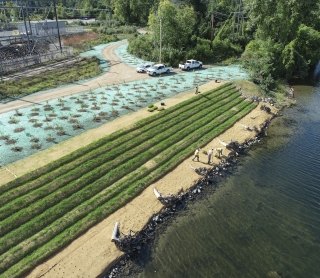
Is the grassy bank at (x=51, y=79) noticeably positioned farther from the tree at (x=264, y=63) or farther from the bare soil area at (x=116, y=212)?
the tree at (x=264, y=63)

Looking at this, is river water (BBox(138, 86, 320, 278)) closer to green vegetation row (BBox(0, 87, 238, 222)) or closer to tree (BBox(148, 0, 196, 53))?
green vegetation row (BBox(0, 87, 238, 222))

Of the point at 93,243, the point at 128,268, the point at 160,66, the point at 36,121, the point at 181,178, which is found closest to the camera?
the point at 128,268

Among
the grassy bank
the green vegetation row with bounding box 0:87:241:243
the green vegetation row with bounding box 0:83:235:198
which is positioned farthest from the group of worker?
the grassy bank

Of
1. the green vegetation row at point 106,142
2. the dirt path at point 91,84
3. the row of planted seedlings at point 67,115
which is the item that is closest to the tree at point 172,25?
the dirt path at point 91,84

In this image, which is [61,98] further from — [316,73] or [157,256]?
[316,73]

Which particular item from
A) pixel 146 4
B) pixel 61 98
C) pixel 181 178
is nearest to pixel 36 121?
pixel 61 98

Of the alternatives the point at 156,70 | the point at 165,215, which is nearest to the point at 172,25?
the point at 156,70
